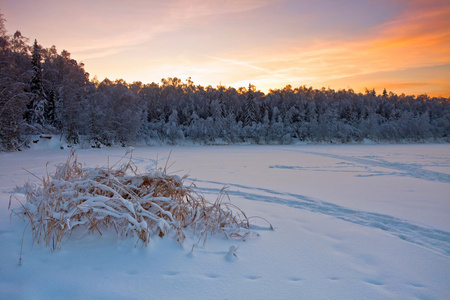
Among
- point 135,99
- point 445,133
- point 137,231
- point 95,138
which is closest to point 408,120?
point 445,133

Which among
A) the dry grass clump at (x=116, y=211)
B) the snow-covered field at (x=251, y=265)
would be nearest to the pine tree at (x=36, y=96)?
the dry grass clump at (x=116, y=211)

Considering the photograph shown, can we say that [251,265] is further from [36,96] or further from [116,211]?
[36,96]

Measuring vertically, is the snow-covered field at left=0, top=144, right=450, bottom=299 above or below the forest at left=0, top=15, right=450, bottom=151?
below

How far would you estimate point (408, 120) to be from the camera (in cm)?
4784

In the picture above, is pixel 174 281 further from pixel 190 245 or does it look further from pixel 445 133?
pixel 445 133

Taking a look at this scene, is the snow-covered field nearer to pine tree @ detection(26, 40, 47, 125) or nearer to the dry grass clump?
the dry grass clump

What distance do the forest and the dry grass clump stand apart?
24.4 m

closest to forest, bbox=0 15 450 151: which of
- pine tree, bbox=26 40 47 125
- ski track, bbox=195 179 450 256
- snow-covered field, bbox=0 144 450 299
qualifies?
pine tree, bbox=26 40 47 125

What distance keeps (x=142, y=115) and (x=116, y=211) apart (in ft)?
153

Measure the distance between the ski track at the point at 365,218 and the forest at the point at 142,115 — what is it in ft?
78.4

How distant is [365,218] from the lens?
3967 mm

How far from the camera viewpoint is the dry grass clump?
2.24 meters

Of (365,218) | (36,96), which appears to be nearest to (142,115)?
(36,96)

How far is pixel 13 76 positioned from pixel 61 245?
27631mm
